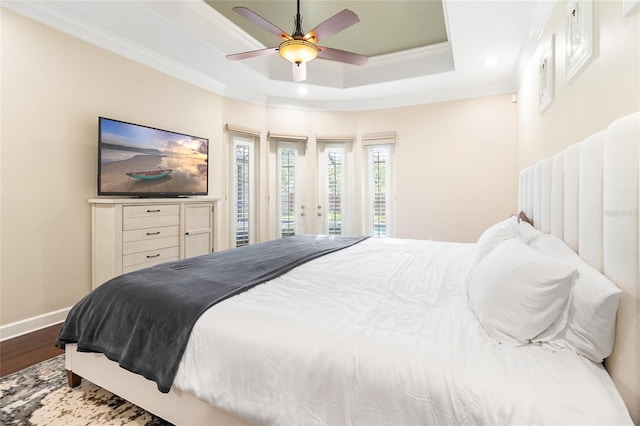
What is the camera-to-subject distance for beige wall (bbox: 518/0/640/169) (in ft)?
3.99

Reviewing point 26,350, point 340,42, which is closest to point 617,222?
point 26,350

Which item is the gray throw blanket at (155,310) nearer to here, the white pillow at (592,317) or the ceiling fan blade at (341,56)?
the white pillow at (592,317)

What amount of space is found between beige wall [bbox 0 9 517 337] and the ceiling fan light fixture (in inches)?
81.3

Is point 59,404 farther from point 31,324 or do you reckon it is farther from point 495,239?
point 495,239

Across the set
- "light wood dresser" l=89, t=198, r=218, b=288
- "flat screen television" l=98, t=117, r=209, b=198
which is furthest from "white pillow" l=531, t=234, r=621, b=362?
"flat screen television" l=98, t=117, r=209, b=198

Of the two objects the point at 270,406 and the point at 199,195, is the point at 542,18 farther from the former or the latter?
the point at 199,195

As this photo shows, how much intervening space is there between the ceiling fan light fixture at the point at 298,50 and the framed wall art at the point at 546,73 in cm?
182

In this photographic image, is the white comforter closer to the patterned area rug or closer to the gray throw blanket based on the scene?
the gray throw blanket

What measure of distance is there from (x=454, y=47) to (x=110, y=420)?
420cm

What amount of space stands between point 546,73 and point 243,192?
13.0ft

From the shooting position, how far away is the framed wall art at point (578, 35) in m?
1.57

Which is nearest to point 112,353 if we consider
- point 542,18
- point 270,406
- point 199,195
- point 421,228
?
point 270,406

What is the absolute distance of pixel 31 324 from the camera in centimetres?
259

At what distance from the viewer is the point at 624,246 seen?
0.86m
